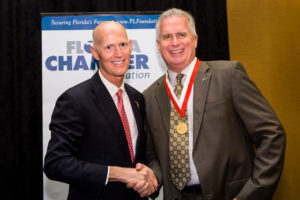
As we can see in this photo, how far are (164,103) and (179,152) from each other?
43 cm

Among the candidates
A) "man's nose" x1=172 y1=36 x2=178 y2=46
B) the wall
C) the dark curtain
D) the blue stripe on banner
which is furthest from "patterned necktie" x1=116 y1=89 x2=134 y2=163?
the wall

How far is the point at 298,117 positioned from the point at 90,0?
3.43m

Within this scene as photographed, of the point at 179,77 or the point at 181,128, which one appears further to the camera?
the point at 179,77

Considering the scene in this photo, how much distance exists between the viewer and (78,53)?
10.4ft

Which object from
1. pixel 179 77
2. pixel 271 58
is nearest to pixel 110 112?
pixel 179 77

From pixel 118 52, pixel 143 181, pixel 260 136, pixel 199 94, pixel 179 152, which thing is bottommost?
pixel 143 181

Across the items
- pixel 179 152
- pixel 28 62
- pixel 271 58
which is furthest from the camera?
pixel 271 58

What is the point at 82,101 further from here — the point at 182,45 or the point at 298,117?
the point at 298,117

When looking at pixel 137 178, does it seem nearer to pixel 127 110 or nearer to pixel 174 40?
pixel 127 110

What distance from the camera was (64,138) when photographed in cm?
175

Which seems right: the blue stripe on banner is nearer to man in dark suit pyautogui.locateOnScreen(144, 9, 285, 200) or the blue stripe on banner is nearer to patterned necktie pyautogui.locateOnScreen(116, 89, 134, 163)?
man in dark suit pyautogui.locateOnScreen(144, 9, 285, 200)

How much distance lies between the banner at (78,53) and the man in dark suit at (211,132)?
1.16 meters

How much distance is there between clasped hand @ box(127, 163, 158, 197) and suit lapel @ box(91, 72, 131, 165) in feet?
0.40

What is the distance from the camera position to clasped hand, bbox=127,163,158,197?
1.81 metres
